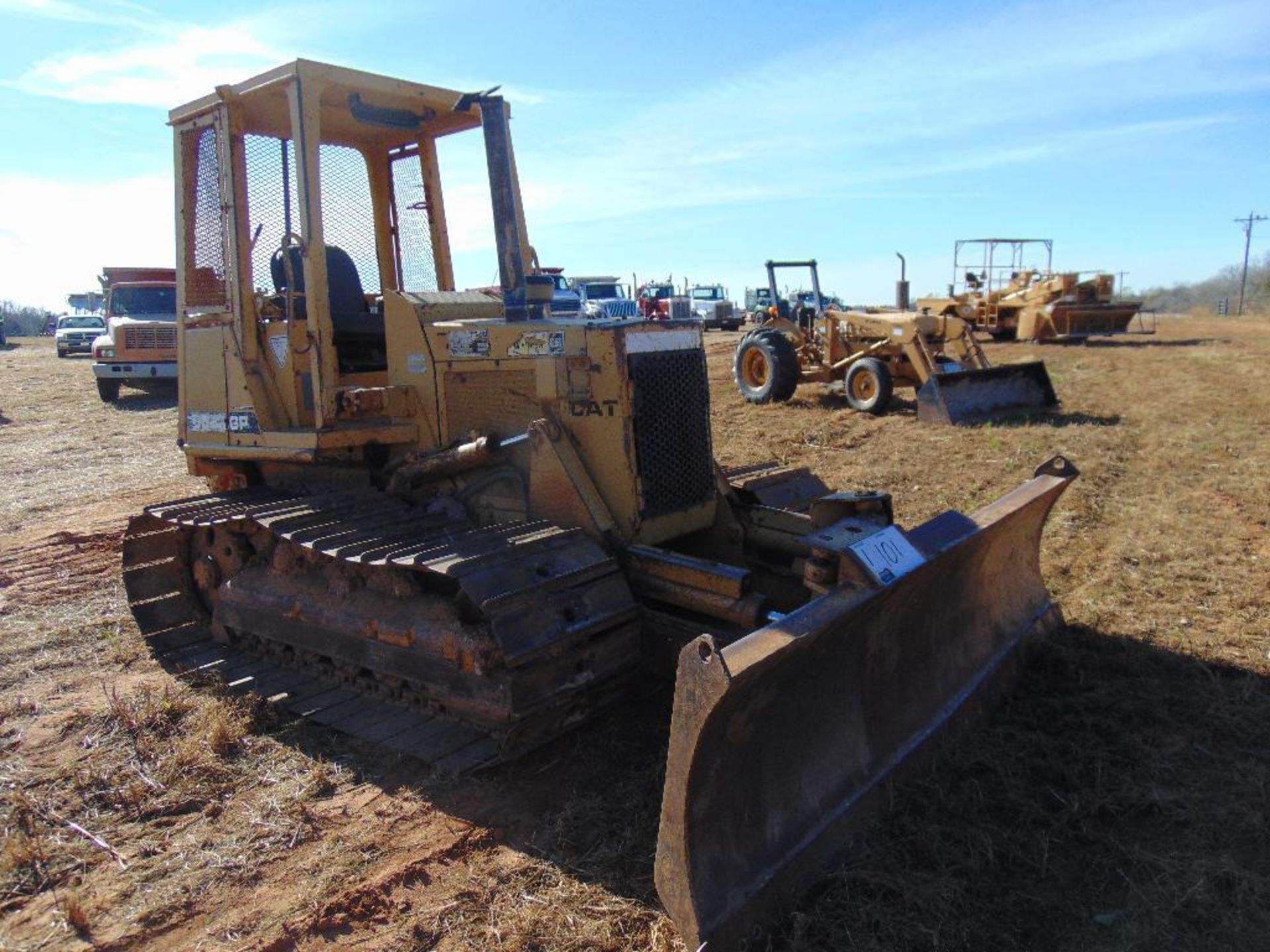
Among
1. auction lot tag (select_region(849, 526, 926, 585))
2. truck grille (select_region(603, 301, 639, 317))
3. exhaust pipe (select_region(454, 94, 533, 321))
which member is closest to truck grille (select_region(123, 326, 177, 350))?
truck grille (select_region(603, 301, 639, 317))

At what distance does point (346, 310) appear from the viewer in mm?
5566

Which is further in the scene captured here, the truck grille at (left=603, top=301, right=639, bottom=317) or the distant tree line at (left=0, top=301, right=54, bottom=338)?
the distant tree line at (left=0, top=301, right=54, bottom=338)

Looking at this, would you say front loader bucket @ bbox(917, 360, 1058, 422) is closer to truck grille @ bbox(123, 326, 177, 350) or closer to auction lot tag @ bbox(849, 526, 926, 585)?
auction lot tag @ bbox(849, 526, 926, 585)

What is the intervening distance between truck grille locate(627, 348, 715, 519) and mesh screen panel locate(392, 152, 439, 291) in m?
2.14

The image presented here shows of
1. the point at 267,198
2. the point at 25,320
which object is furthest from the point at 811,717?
the point at 25,320

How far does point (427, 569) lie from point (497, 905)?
134cm

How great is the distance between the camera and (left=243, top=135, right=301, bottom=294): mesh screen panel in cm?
529

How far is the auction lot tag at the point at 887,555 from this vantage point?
347 cm

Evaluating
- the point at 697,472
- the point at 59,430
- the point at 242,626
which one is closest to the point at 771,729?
the point at 697,472

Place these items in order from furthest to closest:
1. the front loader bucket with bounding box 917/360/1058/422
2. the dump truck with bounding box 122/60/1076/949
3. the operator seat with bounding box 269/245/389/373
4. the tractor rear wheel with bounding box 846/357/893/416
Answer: the tractor rear wheel with bounding box 846/357/893/416 → the front loader bucket with bounding box 917/360/1058/422 → the operator seat with bounding box 269/245/389/373 → the dump truck with bounding box 122/60/1076/949

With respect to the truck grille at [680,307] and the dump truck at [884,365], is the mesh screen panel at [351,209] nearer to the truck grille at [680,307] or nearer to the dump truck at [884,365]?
the dump truck at [884,365]

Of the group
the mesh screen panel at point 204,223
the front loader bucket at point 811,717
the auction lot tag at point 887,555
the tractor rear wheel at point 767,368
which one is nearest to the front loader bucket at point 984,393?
the tractor rear wheel at point 767,368

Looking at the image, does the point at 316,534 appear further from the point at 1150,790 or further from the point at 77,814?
the point at 1150,790

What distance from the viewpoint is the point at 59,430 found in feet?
52.0
